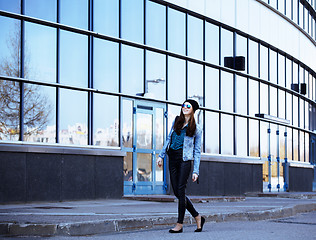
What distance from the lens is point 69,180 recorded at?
46.2 feet

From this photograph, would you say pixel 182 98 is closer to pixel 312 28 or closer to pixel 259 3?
pixel 259 3

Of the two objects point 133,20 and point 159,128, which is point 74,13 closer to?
point 133,20

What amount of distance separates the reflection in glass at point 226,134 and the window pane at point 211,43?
1960 mm

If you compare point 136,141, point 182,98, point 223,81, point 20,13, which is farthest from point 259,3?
point 20,13

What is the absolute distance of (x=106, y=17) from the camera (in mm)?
15938

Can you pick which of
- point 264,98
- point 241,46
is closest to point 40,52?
point 241,46

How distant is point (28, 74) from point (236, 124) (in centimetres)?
975

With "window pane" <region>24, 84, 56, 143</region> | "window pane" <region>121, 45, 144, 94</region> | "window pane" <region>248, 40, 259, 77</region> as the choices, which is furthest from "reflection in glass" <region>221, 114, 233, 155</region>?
"window pane" <region>24, 84, 56, 143</region>

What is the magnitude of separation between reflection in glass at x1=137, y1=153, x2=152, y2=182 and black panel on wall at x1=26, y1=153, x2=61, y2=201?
140 inches

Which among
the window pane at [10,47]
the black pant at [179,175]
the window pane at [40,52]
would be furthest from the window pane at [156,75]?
the black pant at [179,175]

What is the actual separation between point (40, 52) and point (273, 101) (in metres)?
12.9

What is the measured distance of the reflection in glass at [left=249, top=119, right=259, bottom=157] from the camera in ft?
74.4

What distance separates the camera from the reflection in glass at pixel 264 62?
2383cm

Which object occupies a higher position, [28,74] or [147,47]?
[147,47]
